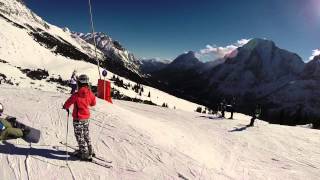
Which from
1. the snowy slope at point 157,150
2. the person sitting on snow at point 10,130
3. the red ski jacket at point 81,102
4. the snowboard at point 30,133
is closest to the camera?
the red ski jacket at point 81,102

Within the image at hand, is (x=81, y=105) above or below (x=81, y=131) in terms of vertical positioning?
above

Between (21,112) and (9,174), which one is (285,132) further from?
(9,174)

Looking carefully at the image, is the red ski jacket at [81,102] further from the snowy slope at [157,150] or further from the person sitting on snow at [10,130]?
the person sitting on snow at [10,130]

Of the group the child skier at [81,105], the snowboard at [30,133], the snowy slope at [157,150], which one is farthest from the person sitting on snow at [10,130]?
the child skier at [81,105]

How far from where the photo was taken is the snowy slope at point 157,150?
35.0 ft

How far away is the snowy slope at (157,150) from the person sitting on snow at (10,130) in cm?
23

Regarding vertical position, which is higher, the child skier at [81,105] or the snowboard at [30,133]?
the child skier at [81,105]

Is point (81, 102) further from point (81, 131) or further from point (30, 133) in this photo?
point (30, 133)

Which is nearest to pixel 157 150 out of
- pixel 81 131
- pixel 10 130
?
pixel 81 131

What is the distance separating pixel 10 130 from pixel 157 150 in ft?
17.8

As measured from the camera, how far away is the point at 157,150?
13.4 m

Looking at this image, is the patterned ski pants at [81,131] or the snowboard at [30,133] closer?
the patterned ski pants at [81,131]

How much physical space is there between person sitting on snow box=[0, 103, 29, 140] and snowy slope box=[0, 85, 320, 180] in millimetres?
228

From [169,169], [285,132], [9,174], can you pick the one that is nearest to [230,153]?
[169,169]
